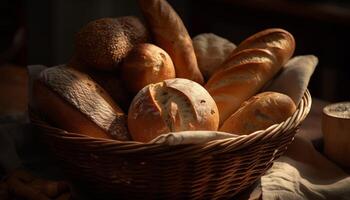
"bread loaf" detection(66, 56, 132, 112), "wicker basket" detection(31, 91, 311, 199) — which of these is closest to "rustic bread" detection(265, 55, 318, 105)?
"wicker basket" detection(31, 91, 311, 199)

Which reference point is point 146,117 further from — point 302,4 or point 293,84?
point 302,4

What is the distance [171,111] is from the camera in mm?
833

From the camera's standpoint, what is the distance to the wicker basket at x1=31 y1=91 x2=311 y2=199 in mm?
763

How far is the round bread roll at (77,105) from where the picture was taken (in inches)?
34.6

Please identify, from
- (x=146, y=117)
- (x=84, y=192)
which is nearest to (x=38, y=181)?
(x=84, y=192)

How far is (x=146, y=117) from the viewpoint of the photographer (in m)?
0.84

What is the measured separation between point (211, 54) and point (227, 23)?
4.58 feet

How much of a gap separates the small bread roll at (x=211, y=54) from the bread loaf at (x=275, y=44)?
3 centimetres

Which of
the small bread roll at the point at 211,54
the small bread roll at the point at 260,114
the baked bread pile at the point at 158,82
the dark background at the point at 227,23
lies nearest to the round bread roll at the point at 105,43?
the baked bread pile at the point at 158,82

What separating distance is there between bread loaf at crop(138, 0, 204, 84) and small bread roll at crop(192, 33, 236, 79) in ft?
0.11

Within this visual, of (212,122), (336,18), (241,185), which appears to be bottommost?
(336,18)

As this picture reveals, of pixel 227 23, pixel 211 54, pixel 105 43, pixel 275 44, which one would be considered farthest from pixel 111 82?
pixel 227 23

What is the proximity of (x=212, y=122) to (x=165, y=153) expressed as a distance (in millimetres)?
134

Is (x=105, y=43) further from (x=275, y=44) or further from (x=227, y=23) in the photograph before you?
(x=227, y=23)
